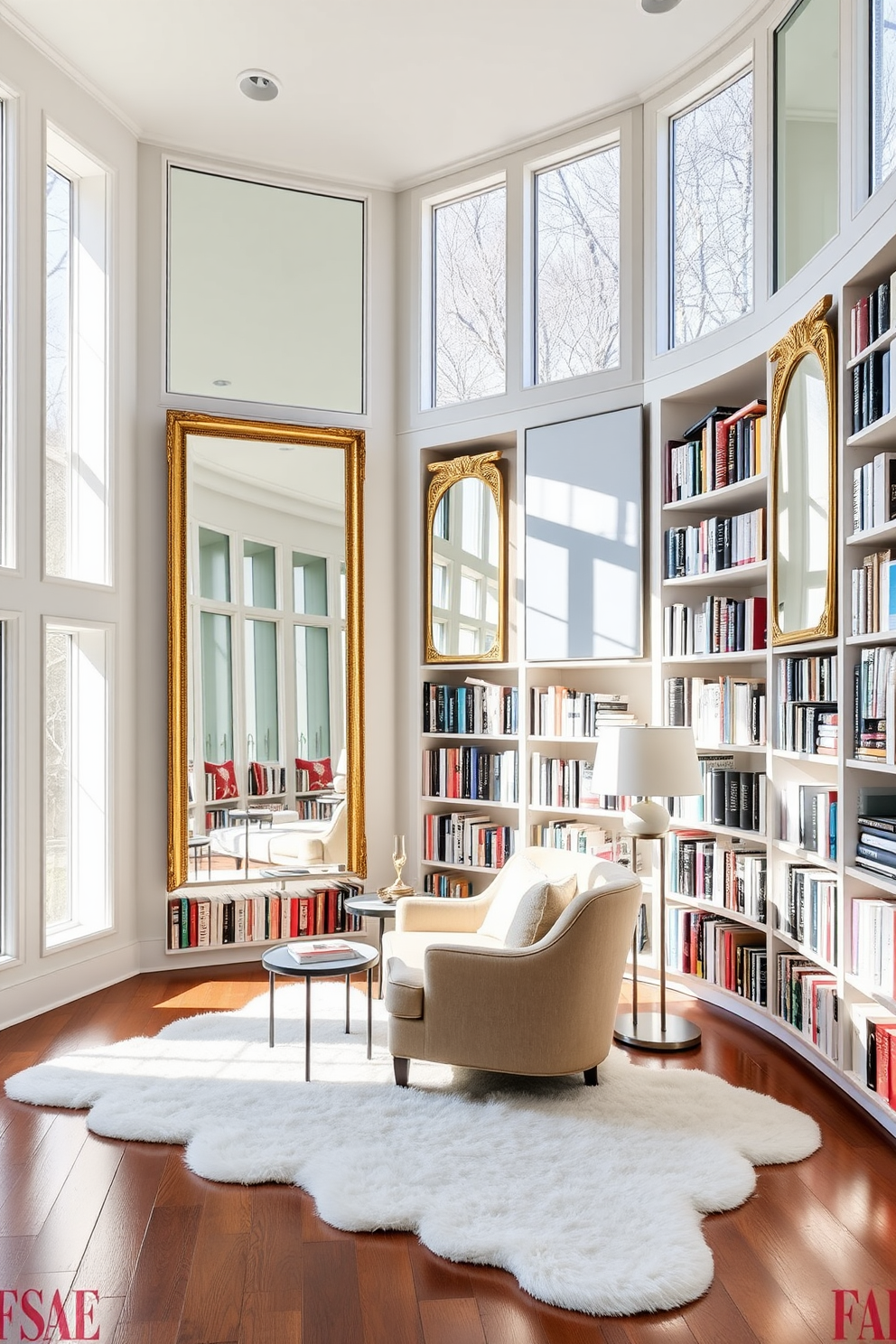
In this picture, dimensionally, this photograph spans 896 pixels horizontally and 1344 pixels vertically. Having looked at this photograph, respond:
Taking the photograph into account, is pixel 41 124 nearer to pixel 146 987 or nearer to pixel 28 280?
pixel 28 280

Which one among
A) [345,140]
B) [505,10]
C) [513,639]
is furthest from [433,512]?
[505,10]

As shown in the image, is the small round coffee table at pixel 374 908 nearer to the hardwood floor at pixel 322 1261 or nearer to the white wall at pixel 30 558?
the white wall at pixel 30 558

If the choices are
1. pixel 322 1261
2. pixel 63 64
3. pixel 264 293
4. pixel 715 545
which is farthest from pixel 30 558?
pixel 322 1261

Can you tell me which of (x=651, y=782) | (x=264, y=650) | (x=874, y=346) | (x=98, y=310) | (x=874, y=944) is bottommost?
(x=874, y=944)

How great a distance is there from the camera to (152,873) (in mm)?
5562

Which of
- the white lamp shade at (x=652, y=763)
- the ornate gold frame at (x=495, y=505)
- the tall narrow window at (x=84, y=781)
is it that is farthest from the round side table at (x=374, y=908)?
the ornate gold frame at (x=495, y=505)

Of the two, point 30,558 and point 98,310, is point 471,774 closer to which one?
point 30,558

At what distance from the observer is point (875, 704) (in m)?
3.53

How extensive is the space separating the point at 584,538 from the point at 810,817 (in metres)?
1.99

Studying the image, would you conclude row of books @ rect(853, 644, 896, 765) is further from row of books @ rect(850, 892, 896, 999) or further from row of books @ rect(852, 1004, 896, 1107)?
row of books @ rect(852, 1004, 896, 1107)

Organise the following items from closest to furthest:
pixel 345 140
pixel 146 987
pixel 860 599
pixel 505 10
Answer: pixel 860 599 → pixel 505 10 → pixel 146 987 → pixel 345 140

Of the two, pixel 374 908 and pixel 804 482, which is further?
pixel 374 908

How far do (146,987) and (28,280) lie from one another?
137 inches

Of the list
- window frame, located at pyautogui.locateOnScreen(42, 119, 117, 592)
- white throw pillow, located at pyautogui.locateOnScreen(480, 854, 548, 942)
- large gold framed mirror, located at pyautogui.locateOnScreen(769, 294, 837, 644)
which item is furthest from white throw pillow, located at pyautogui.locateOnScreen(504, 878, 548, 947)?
window frame, located at pyautogui.locateOnScreen(42, 119, 117, 592)
